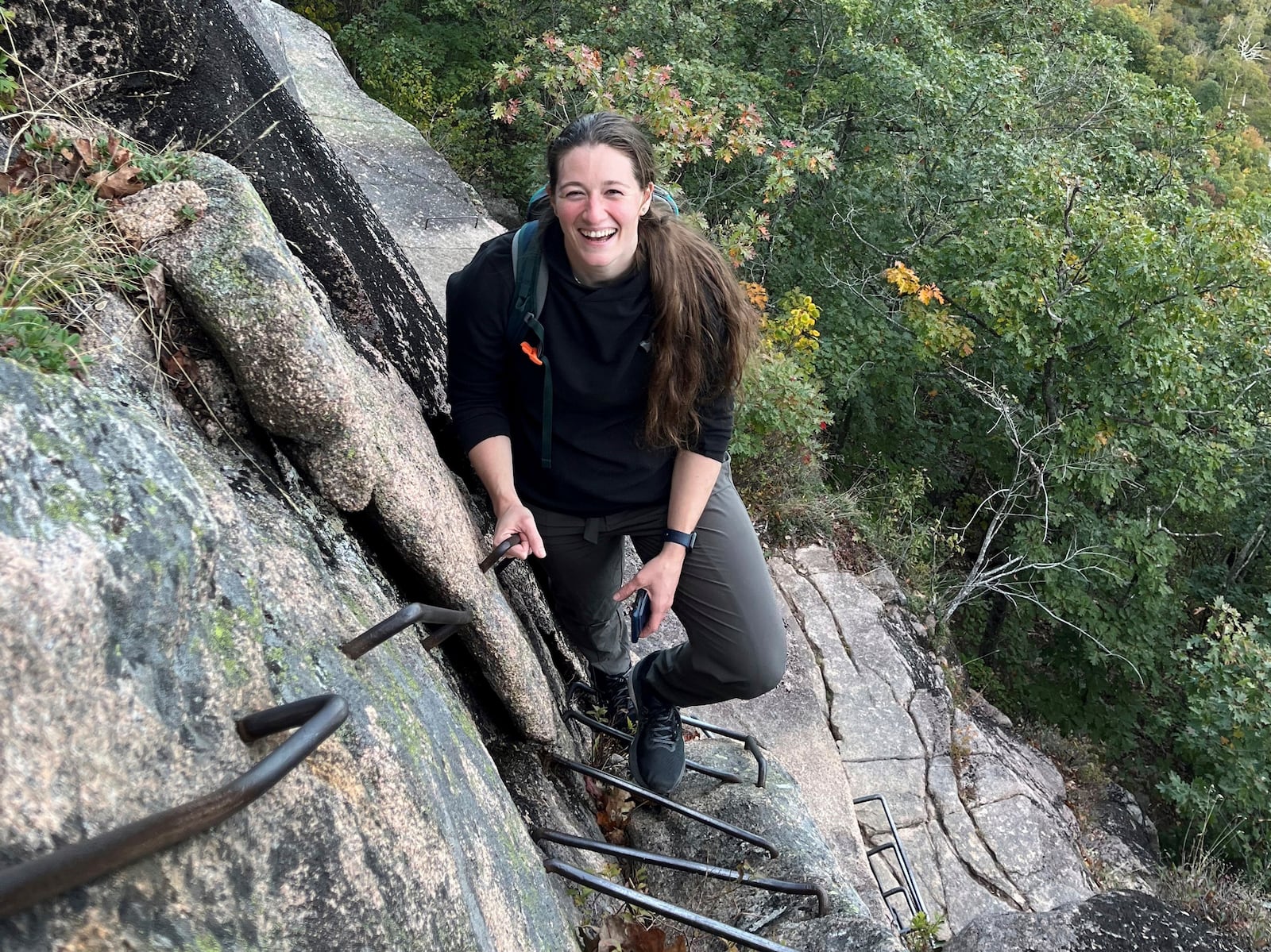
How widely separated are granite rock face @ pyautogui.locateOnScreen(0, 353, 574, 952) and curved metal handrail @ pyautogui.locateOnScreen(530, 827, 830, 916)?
50 cm

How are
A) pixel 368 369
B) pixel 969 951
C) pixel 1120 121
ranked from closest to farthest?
pixel 368 369 → pixel 969 951 → pixel 1120 121

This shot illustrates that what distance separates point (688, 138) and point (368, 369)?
5800mm

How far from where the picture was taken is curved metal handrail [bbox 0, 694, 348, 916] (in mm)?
901

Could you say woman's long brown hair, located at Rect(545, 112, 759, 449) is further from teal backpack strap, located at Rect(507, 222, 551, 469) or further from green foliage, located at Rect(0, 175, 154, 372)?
green foliage, located at Rect(0, 175, 154, 372)

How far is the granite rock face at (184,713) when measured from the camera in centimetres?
101

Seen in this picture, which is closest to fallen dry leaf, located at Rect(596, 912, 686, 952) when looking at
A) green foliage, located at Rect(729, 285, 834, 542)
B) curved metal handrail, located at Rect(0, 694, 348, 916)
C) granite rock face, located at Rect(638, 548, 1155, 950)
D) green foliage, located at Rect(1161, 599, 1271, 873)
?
curved metal handrail, located at Rect(0, 694, 348, 916)

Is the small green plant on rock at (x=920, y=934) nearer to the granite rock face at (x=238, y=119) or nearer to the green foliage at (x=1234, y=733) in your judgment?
the granite rock face at (x=238, y=119)

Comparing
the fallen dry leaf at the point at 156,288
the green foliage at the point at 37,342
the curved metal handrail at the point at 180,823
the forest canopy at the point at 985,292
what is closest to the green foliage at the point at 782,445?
the forest canopy at the point at 985,292

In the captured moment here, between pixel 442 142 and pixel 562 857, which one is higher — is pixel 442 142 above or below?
above

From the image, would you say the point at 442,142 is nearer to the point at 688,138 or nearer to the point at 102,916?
the point at 688,138

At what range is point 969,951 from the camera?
2.88 metres

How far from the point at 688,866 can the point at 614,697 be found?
1.01 metres

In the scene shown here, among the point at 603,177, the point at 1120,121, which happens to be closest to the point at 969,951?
the point at 603,177

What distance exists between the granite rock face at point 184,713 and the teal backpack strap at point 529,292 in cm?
102
